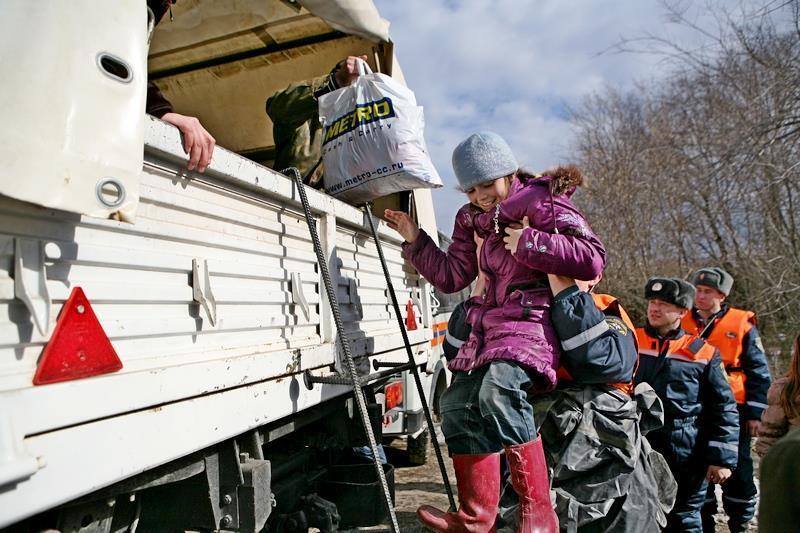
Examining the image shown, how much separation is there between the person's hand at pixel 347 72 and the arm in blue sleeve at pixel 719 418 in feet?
8.81

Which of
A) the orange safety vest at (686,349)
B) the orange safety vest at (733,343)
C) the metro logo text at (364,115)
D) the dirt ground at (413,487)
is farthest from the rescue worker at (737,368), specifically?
the metro logo text at (364,115)

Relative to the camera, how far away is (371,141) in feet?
9.48

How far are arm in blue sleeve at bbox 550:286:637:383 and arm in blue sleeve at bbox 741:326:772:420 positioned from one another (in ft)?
6.61

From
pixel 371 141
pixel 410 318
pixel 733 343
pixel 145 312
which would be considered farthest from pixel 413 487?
pixel 145 312

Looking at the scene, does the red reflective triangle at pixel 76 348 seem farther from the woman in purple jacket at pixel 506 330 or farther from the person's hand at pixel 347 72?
the person's hand at pixel 347 72

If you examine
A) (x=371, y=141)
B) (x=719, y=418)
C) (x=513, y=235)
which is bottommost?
(x=719, y=418)

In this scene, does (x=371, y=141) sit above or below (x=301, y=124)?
below

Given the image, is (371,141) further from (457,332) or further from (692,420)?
(692,420)

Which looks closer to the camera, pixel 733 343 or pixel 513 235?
pixel 513 235

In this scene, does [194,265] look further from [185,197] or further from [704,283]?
[704,283]

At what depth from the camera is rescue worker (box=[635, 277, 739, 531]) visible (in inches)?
130

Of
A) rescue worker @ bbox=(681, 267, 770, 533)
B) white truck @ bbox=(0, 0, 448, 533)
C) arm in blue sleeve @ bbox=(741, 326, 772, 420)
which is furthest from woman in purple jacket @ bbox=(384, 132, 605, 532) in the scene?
arm in blue sleeve @ bbox=(741, 326, 772, 420)

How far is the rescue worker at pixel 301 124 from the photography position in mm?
3342

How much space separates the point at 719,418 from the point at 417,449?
3.10 m
